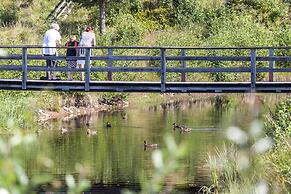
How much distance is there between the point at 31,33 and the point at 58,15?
5555mm

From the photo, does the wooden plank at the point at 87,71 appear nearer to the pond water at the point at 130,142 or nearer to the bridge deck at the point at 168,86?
the bridge deck at the point at 168,86

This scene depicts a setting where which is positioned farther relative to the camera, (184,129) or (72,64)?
(184,129)

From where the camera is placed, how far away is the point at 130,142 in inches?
931

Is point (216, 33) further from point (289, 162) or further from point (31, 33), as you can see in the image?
point (289, 162)

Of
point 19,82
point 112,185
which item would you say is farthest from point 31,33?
point 112,185

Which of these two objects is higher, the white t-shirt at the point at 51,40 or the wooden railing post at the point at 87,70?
the white t-shirt at the point at 51,40

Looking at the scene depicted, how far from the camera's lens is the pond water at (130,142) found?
1844 cm

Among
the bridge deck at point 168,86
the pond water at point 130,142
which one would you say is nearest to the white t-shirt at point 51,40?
the bridge deck at point 168,86

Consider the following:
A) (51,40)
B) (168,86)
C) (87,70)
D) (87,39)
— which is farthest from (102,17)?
(168,86)

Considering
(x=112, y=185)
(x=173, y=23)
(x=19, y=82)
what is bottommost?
(x=112, y=185)

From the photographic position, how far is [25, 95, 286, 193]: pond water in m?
18.4

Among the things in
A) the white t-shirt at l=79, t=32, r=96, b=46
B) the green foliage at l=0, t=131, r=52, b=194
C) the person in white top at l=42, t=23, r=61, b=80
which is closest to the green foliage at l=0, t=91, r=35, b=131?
the person in white top at l=42, t=23, r=61, b=80

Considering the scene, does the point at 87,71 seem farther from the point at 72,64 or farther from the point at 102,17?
the point at 102,17

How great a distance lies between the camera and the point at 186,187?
17.2m
